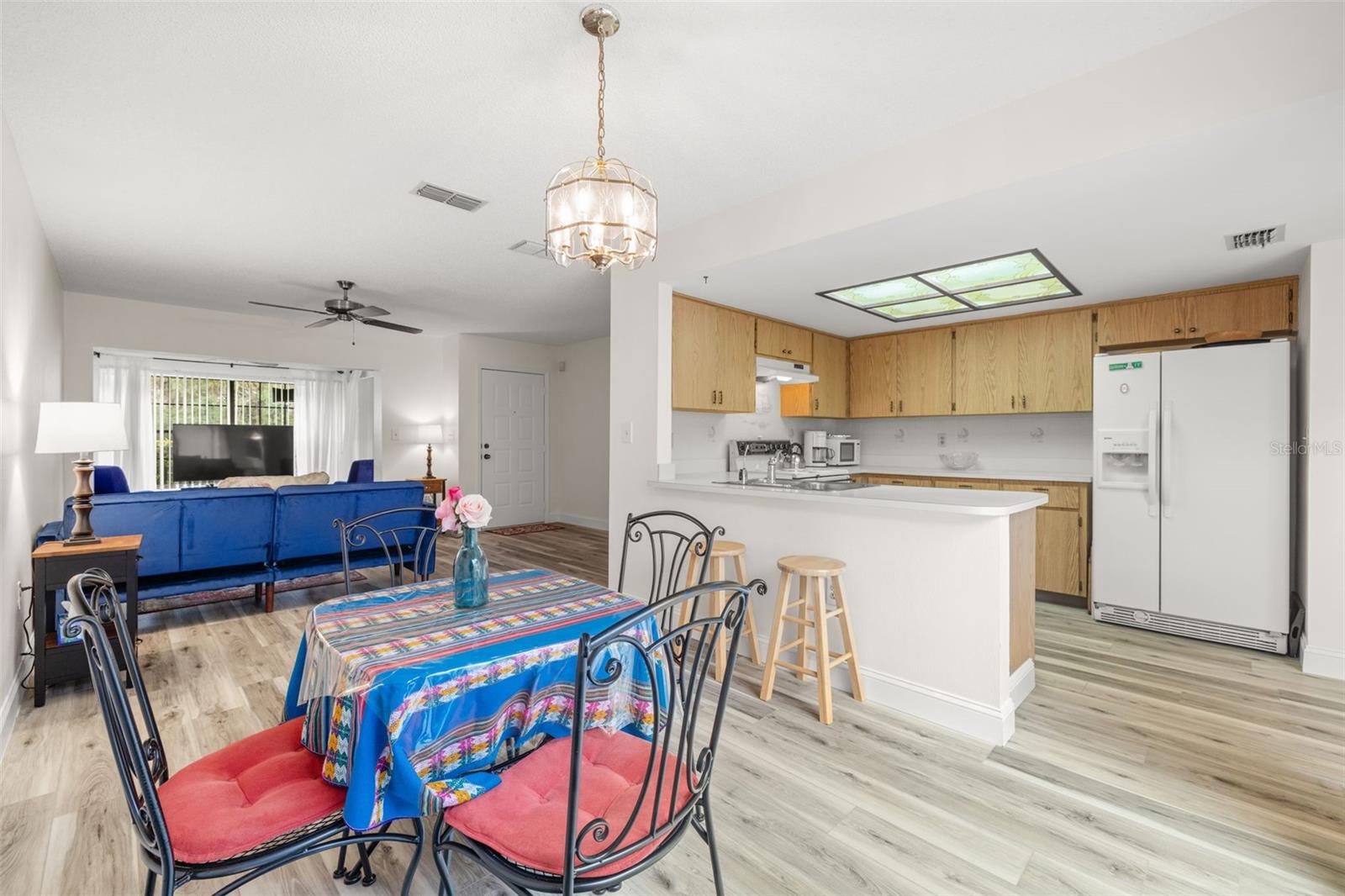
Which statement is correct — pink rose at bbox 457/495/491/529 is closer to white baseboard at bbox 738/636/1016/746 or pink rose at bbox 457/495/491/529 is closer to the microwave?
white baseboard at bbox 738/636/1016/746

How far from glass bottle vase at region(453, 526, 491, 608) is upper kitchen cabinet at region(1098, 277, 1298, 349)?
4500 millimetres

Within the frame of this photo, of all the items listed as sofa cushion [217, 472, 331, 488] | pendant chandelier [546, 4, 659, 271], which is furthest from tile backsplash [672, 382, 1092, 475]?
sofa cushion [217, 472, 331, 488]

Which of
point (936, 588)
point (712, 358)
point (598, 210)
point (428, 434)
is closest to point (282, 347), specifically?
point (428, 434)

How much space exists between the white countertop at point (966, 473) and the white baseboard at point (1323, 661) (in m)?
1.46

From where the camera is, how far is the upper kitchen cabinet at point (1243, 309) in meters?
3.62

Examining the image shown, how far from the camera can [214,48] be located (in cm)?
204

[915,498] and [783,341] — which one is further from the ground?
[783,341]

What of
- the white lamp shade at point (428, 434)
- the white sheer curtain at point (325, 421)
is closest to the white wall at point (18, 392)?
the white sheer curtain at point (325, 421)

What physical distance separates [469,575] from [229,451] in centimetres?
615

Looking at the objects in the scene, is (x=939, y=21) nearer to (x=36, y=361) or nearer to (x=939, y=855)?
(x=939, y=855)

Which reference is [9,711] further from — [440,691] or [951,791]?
[951,791]

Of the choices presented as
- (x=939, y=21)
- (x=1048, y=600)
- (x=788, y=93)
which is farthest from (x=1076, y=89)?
(x=1048, y=600)

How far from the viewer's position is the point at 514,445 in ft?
26.7

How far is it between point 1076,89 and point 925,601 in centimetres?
204
